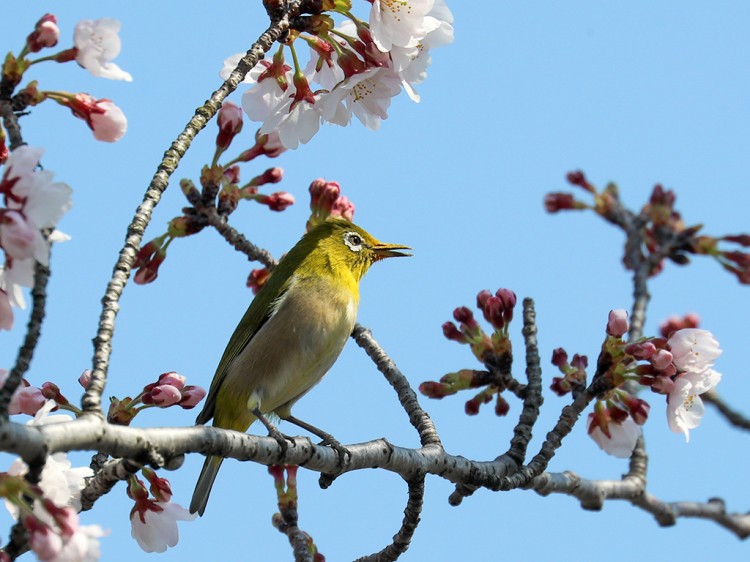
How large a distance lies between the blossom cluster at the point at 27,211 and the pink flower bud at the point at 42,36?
82 cm

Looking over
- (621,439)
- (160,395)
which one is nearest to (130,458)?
(160,395)

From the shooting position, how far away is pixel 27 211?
3096 mm

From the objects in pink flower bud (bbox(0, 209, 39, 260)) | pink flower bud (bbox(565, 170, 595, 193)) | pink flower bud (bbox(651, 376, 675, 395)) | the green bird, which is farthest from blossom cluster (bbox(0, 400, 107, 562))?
pink flower bud (bbox(565, 170, 595, 193))

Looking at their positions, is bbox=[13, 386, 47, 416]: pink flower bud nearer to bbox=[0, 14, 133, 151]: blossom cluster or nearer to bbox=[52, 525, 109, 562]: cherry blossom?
bbox=[0, 14, 133, 151]: blossom cluster

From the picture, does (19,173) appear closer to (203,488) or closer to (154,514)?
(154,514)

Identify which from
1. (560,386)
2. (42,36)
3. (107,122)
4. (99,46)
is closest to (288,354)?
(560,386)

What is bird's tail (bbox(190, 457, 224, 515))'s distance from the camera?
5.85m

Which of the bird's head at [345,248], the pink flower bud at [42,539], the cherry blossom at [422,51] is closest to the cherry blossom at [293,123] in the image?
the cherry blossom at [422,51]

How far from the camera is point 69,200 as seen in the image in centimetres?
314

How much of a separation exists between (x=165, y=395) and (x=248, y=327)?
2.08 meters

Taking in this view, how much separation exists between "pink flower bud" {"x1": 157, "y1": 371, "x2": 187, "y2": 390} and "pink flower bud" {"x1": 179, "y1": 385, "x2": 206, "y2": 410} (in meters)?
0.05

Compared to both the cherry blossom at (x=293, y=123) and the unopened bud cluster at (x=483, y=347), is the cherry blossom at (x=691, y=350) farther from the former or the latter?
the cherry blossom at (x=293, y=123)

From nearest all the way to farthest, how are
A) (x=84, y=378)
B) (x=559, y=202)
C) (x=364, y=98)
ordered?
(x=84, y=378), (x=364, y=98), (x=559, y=202)

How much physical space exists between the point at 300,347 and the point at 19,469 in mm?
2492
